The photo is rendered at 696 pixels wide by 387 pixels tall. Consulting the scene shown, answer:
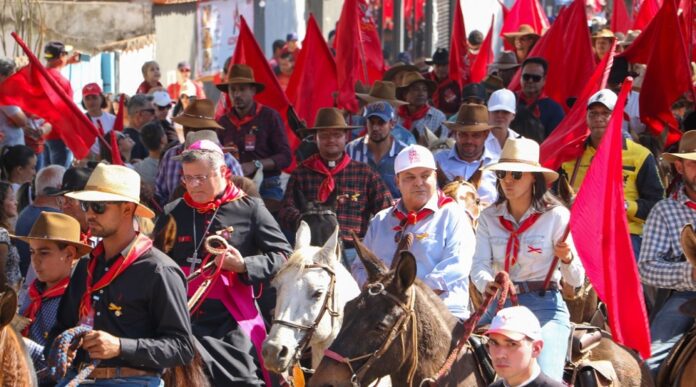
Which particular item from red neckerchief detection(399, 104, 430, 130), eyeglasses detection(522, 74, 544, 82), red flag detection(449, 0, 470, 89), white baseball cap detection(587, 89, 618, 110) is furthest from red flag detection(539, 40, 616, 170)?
red flag detection(449, 0, 470, 89)

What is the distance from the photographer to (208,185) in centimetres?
902

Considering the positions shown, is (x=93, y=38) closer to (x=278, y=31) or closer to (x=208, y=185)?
(x=278, y=31)

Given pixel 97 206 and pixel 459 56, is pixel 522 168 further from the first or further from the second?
pixel 459 56

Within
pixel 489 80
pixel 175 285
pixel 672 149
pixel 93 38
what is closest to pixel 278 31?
pixel 93 38

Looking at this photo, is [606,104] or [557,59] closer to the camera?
[606,104]

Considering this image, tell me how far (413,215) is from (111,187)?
2.29 m

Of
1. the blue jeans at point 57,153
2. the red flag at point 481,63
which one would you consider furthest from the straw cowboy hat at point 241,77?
the red flag at point 481,63

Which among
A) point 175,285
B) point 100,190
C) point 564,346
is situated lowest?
point 564,346

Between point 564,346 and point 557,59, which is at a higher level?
point 557,59

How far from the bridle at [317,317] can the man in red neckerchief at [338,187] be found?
2811 mm

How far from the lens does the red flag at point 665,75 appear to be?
13.9 m

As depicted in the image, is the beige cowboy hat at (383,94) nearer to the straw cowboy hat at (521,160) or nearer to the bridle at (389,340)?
the straw cowboy hat at (521,160)

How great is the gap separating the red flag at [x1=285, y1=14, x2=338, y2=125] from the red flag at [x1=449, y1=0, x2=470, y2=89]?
187 cm

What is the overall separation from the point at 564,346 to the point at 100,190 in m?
2.93
